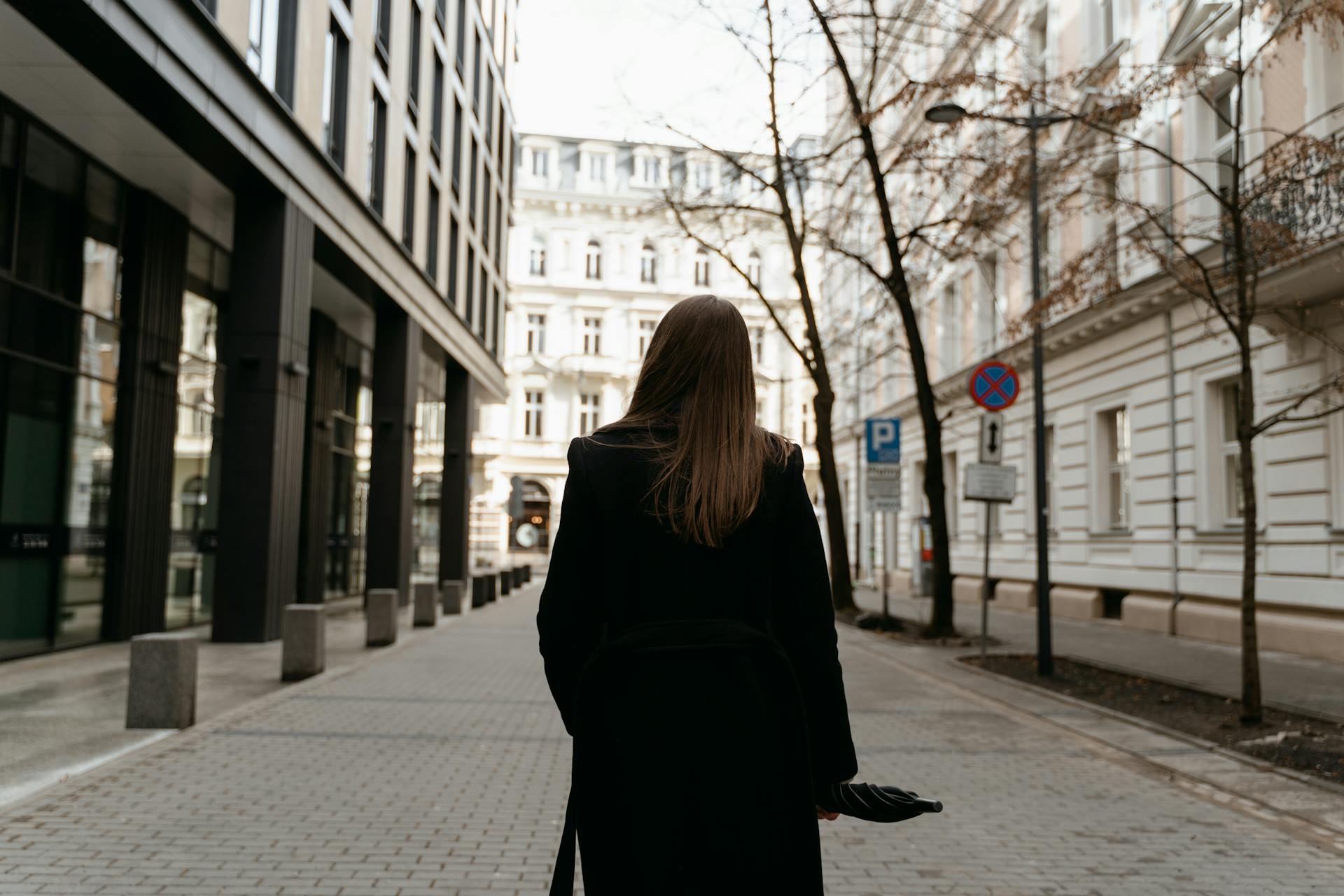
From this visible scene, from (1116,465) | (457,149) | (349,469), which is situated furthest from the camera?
(457,149)

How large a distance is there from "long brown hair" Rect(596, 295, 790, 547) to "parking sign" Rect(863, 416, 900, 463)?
1551 centimetres

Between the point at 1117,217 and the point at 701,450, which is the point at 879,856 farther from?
the point at 1117,217

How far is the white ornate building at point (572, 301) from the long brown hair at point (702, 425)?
52.2 metres

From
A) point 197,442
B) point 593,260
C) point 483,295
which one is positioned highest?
point 593,260

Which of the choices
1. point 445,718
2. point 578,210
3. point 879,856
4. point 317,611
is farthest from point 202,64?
point 578,210

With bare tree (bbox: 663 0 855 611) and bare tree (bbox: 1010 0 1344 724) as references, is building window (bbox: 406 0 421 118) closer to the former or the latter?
bare tree (bbox: 663 0 855 611)

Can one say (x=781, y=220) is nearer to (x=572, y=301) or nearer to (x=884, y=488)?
(x=884, y=488)

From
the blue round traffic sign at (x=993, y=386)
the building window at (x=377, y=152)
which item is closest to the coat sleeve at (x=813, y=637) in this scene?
the blue round traffic sign at (x=993, y=386)

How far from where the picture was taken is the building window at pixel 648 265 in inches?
2308

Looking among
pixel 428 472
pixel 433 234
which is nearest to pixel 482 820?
pixel 433 234

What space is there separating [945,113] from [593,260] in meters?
46.9

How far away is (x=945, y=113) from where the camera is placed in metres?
12.3

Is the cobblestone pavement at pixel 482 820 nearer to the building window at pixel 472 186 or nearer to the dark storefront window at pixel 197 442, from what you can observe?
the dark storefront window at pixel 197 442

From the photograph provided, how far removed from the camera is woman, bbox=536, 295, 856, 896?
2.08 m
